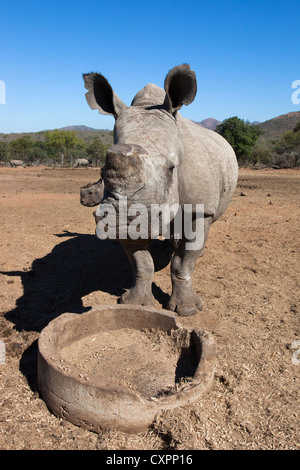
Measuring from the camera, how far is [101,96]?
11.7ft

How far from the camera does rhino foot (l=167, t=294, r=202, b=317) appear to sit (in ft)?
13.4

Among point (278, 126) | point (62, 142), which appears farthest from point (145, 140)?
point (278, 126)

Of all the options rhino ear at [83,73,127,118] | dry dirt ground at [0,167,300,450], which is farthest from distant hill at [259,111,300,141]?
rhino ear at [83,73,127,118]

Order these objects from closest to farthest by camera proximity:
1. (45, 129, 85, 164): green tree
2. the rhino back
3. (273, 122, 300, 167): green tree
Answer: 1. the rhino back
2. (273, 122, 300, 167): green tree
3. (45, 129, 85, 164): green tree

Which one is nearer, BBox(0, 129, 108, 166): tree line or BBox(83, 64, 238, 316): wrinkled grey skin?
BBox(83, 64, 238, 316): wrinkled grey skin

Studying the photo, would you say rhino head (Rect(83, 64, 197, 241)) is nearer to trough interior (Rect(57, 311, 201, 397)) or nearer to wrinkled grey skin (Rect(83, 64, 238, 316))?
wrinkled grey skin (Rect(83, 64, 238, 316))

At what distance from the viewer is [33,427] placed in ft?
8.05

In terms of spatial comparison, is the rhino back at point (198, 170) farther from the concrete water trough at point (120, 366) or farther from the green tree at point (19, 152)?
the green tree at point (19, 152)

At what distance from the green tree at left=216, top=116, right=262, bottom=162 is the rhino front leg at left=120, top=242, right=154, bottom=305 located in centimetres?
2330

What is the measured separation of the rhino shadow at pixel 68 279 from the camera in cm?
404

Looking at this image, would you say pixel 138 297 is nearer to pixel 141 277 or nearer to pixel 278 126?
pixel 141 277

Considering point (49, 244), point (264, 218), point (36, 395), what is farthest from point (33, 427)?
point (264, 218)

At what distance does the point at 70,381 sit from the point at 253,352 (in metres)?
1.70

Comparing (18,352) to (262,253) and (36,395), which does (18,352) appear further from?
(262,253)
